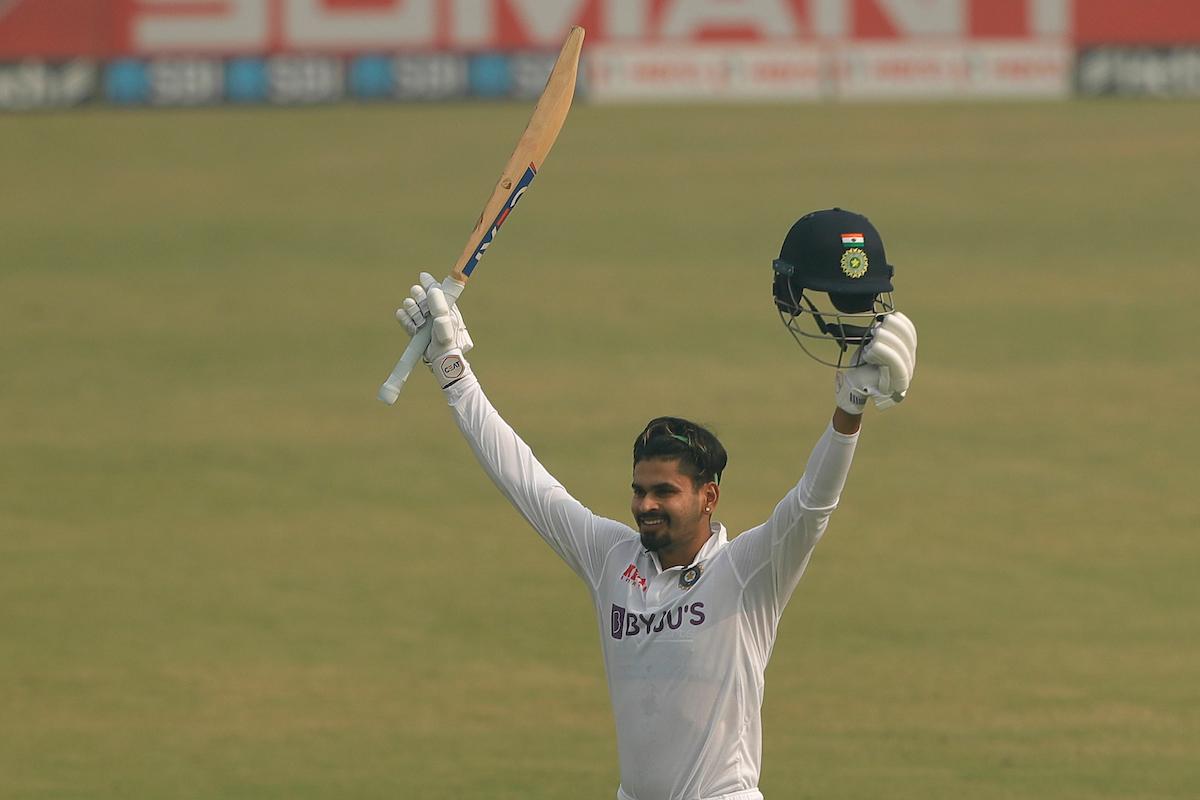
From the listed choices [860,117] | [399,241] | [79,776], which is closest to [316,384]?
[399,241]

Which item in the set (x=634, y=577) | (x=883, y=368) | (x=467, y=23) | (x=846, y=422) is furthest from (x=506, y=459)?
(x=467, y=23)

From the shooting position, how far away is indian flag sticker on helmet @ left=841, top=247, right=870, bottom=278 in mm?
5531

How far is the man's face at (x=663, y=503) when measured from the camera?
18.9 feet

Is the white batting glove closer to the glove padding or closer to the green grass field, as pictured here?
the glove padding

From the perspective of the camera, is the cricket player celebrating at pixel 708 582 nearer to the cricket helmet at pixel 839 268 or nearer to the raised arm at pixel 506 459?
the cricket helmet at pixel 839 268

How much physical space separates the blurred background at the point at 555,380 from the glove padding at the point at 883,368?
532 centimetres

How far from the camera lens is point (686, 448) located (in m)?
5.81

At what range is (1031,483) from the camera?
17000mm

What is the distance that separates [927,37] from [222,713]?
23185 mm

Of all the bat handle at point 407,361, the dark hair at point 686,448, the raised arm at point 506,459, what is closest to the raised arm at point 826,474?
the dark hair at point 686,448

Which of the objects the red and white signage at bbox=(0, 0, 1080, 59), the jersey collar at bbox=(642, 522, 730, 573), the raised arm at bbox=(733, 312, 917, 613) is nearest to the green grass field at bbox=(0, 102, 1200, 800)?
the red and white signage at bbox=(0, 0, 1080, 59)

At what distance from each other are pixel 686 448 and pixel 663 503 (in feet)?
0.61

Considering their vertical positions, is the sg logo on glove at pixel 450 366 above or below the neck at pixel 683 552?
above

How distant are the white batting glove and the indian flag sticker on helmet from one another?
4.53ft
